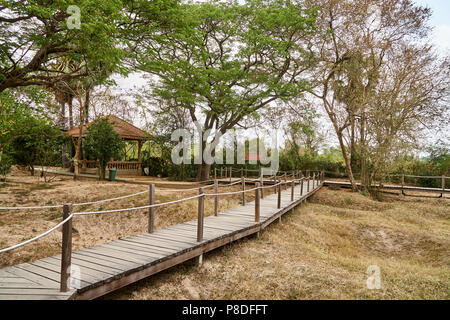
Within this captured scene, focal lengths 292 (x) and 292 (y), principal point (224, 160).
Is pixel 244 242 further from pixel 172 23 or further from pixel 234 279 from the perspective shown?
pixel 172 23

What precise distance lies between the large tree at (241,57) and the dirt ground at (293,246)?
17.6 feet

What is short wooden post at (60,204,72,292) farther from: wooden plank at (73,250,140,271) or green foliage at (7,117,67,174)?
green foliage at (7,117,67,174)

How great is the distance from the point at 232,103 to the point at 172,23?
5.34 meters

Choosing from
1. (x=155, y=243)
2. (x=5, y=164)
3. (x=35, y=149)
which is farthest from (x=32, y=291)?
(x=35, y=149)

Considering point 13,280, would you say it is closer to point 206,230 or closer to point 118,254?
point 118,254

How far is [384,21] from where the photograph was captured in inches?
611

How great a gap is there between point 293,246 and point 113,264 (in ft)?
14.1

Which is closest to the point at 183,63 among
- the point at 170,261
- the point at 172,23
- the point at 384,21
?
the point at 172,23

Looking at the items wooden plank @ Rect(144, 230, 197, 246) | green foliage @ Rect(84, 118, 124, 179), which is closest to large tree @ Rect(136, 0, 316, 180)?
green foliage @ Rect(84, 118, 124, 179)

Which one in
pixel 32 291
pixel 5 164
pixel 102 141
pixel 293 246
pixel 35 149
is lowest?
pixel 293 246

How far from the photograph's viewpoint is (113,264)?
161 inches

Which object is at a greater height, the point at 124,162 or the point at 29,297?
the point at 124,162

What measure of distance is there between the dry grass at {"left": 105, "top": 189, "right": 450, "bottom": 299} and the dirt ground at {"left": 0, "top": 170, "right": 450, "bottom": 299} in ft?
0.05

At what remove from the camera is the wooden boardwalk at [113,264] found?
133 inches
